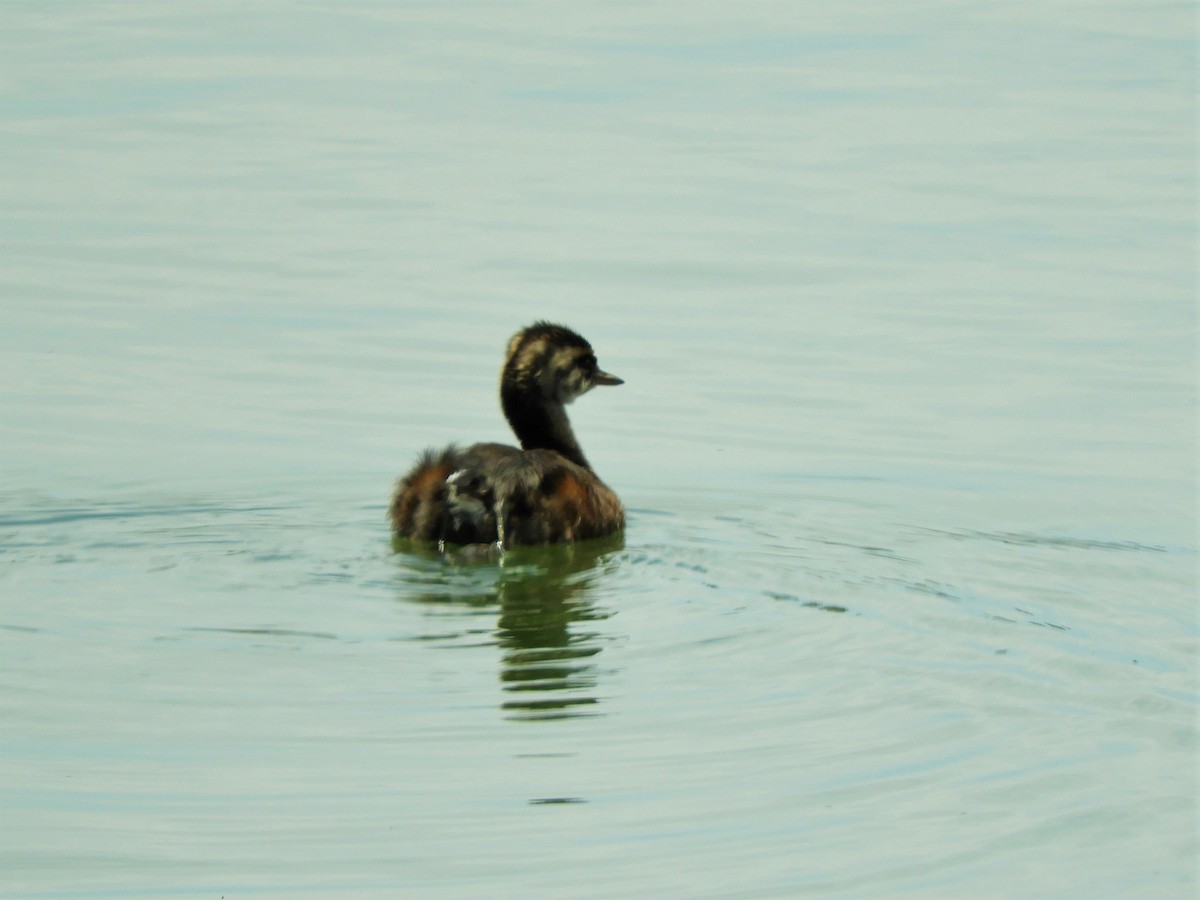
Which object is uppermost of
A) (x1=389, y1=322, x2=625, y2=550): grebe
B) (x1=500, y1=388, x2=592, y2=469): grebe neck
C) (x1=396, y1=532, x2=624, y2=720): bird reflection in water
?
(x1=500, y1=388, x2=592, y2=469): grebe neck

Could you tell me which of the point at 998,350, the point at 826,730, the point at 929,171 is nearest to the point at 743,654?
the point at 826,730

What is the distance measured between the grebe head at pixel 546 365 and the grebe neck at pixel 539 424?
0.01 meters

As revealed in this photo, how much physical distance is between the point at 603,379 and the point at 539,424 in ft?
1.75

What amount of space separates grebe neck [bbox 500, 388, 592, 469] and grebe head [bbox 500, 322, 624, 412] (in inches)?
0.4

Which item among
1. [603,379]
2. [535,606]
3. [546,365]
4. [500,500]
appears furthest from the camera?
[603,379]

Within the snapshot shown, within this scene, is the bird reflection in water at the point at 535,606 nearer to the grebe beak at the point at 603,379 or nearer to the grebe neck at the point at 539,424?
the grebe neck at the point at 539,424

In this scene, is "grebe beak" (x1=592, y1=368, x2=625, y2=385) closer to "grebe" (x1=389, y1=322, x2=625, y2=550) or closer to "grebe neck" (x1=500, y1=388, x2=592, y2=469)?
"grebe neck" (x1=500, y1=388, x2=592, y2=469)

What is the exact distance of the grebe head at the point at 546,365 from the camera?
37.8ft

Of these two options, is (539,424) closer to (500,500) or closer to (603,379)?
(603,379)

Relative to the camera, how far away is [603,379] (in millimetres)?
11953

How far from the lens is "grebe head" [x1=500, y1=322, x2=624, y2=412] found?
37.8 feet

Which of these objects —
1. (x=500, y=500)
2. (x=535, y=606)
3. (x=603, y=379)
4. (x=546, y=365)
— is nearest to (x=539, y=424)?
(x=546, y=365)

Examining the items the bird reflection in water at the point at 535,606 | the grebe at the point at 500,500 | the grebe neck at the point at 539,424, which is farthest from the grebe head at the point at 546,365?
the bird reflection in water at the point at 535,606

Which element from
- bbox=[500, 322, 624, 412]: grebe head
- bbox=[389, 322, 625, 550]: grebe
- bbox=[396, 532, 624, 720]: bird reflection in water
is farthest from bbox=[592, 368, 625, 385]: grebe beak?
bbox=[396, 532, 624, 720]: bird reflection in water
